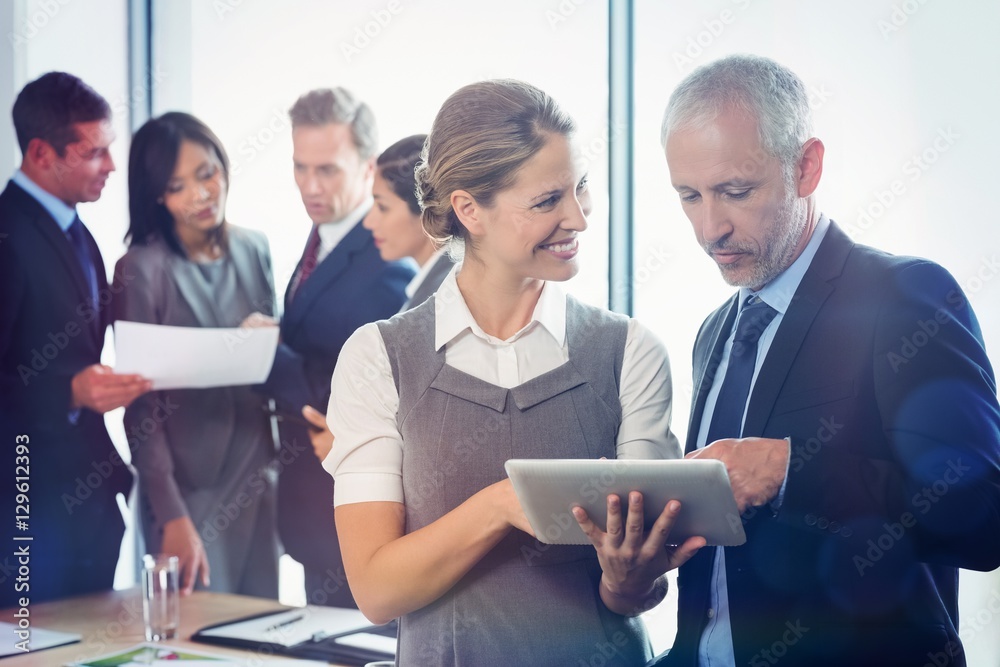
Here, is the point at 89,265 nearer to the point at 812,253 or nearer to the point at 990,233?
the point at 812,253

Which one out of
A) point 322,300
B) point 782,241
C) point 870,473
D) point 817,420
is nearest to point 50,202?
point 322,300

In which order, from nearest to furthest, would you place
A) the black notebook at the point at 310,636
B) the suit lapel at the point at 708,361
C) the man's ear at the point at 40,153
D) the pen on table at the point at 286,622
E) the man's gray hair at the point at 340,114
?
1. the suit lapel at the point at 708,361
2. the black notebook at the point at 310,636
3. the pen on table at the point at 286,622
4. the man's gray hair at the point at 340,114
5. the man's ear at the point at 40,153

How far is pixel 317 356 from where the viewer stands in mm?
2979

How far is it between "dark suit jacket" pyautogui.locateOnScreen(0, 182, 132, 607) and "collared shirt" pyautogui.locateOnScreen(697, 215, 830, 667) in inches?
88.4

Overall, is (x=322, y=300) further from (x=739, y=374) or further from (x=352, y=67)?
(x=739, y=374)

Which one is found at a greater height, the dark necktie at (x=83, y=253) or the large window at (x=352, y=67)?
the large window at (x=352, y=67)

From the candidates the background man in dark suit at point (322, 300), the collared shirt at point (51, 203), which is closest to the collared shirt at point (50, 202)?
the collared shirt at point (51, 203)

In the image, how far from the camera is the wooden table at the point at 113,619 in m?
1.95

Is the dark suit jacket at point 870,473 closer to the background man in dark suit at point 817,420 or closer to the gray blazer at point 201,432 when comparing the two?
the background man in dark suit at point 817,420

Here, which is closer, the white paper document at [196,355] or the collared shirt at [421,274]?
the collared shirt at [421,274]

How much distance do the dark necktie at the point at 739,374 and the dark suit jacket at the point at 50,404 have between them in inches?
89.5

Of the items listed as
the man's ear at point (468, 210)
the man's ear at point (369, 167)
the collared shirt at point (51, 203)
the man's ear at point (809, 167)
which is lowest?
the man's ear at point (468, 210)

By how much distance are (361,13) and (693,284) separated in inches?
57.9

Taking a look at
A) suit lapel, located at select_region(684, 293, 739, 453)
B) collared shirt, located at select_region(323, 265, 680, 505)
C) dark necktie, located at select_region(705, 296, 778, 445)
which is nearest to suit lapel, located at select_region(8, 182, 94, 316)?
collared shirt, located at select_region(323, 265, 680, 505)
